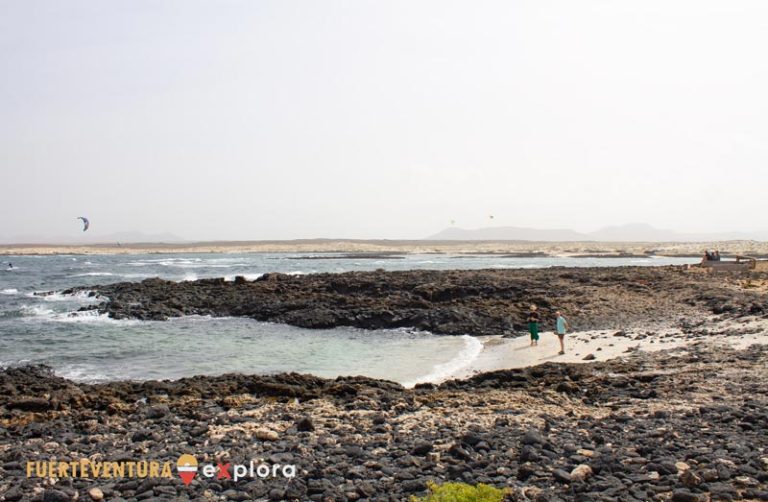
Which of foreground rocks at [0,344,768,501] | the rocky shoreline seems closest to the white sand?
the rocky shoreline

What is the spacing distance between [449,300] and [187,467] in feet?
62.7

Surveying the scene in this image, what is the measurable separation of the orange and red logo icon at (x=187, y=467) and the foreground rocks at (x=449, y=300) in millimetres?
13674

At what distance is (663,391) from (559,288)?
18.0 m

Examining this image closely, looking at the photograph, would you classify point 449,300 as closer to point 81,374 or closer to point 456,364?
point 456,364

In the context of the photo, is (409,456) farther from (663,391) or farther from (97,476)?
(663,391)

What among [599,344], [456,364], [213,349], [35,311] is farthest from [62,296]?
[599,344]

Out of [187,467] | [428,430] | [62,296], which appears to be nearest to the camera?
[187,467]

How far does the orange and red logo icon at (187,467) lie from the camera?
6336mm

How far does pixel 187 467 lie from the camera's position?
6.61 m

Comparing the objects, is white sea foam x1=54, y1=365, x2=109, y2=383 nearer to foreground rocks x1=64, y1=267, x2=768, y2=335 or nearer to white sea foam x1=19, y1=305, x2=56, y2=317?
foreground rocks x1=64, y1=267, x2=768, y2=335

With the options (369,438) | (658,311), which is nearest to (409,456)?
(369,438)

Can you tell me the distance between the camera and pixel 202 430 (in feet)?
26.0

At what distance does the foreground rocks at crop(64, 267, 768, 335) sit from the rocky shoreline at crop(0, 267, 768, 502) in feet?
19.9

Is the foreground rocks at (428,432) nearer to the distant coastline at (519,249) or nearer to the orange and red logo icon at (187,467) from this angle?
the orange and red logo icon at (187,467)
